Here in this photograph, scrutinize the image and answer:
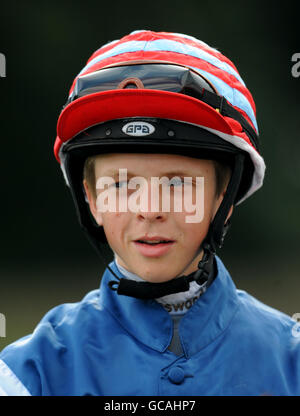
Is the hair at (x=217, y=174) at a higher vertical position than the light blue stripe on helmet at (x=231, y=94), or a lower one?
lower

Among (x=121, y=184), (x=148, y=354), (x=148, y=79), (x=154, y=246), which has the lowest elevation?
(x=148, y=354)

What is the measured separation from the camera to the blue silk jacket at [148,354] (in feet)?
4.58

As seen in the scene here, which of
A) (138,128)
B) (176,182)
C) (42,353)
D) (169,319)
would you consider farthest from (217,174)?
(42,353)

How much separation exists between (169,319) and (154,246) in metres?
0.19

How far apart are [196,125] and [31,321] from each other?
2.30 meters

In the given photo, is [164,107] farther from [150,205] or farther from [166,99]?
[150,205]

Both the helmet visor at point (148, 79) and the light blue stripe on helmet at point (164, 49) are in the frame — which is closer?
the helmet visor at point (148, 79)

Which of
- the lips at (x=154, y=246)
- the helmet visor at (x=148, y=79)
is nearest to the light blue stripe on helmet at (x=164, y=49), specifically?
the helmet visor at (x=148, y=79)

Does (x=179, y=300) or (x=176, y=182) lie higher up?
(x=176, y=182)

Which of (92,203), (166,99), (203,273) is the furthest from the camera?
(92,203)

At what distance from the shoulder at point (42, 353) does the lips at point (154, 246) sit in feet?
0.77

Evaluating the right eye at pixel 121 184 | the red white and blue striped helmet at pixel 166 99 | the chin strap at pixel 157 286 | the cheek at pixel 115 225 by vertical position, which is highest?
the red white and blue striped helmet at pixel 166 99

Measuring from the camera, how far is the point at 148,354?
1.43 meters

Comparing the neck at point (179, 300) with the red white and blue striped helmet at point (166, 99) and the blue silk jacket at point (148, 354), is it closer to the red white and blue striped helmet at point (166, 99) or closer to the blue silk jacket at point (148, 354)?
the blue silk jacket at point (148, 354)
